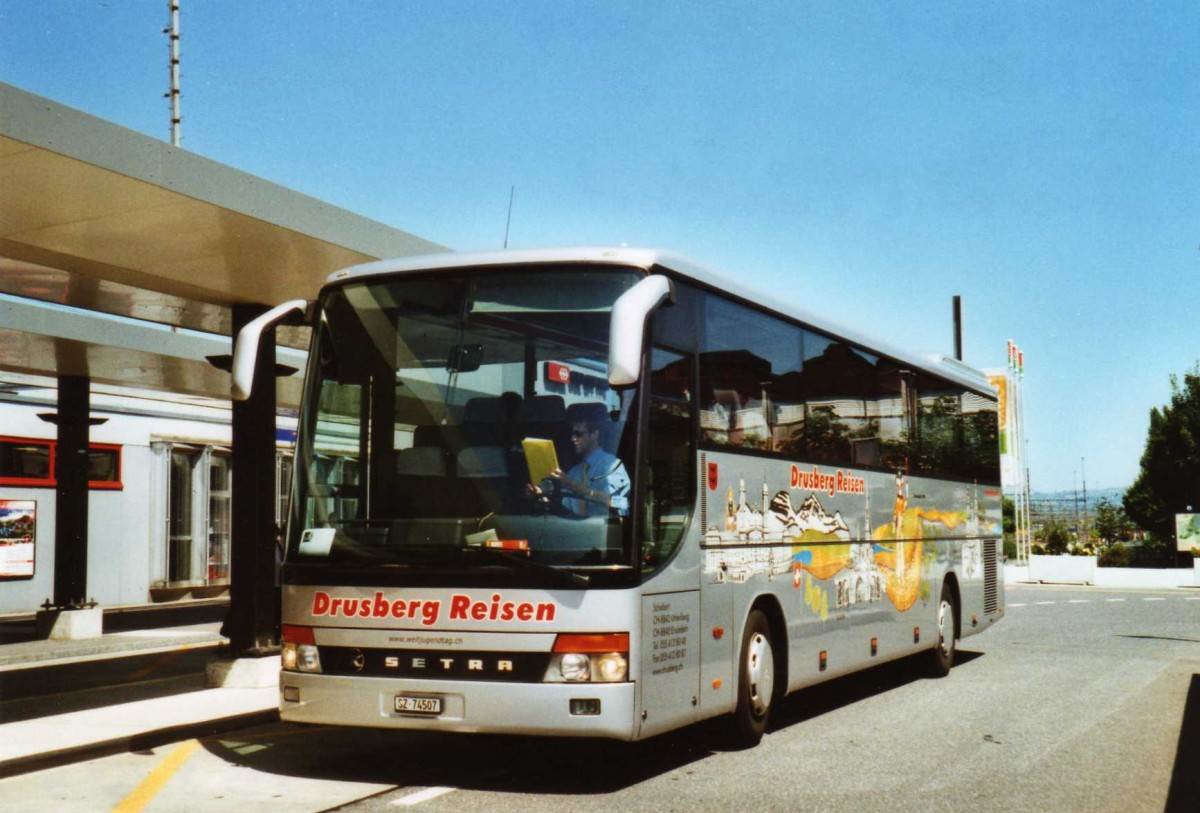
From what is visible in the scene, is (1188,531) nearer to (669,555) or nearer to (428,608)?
(669,555)

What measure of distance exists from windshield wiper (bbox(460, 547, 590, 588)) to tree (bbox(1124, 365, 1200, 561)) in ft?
214

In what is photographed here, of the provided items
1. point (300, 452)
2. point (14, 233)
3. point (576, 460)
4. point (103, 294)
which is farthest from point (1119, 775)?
point (103, 294)

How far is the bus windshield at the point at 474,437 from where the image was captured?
7406 mm

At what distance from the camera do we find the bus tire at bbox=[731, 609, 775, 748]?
9008 millimetres

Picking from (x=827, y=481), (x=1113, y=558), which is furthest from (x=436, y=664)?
(x=1113, y=558)

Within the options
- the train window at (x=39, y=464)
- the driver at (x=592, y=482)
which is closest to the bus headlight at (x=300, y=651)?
the driver at (x=592, y=482)

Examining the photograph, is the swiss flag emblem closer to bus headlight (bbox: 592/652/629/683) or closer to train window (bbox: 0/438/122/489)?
bus headlight (bbox: 592/652/629/683)

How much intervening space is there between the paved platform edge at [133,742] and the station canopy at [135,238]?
4.03 meters

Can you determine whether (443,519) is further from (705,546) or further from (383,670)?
(705,546)

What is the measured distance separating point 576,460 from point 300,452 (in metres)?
1.74

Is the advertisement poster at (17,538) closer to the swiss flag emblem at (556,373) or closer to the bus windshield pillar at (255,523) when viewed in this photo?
the bus windshield pillar at (255,523)

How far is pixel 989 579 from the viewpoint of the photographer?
16359mm

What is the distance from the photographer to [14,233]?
11328 mm

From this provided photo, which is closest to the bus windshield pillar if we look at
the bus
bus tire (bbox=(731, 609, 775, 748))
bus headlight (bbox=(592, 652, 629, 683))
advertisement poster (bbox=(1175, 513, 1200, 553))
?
the bus
